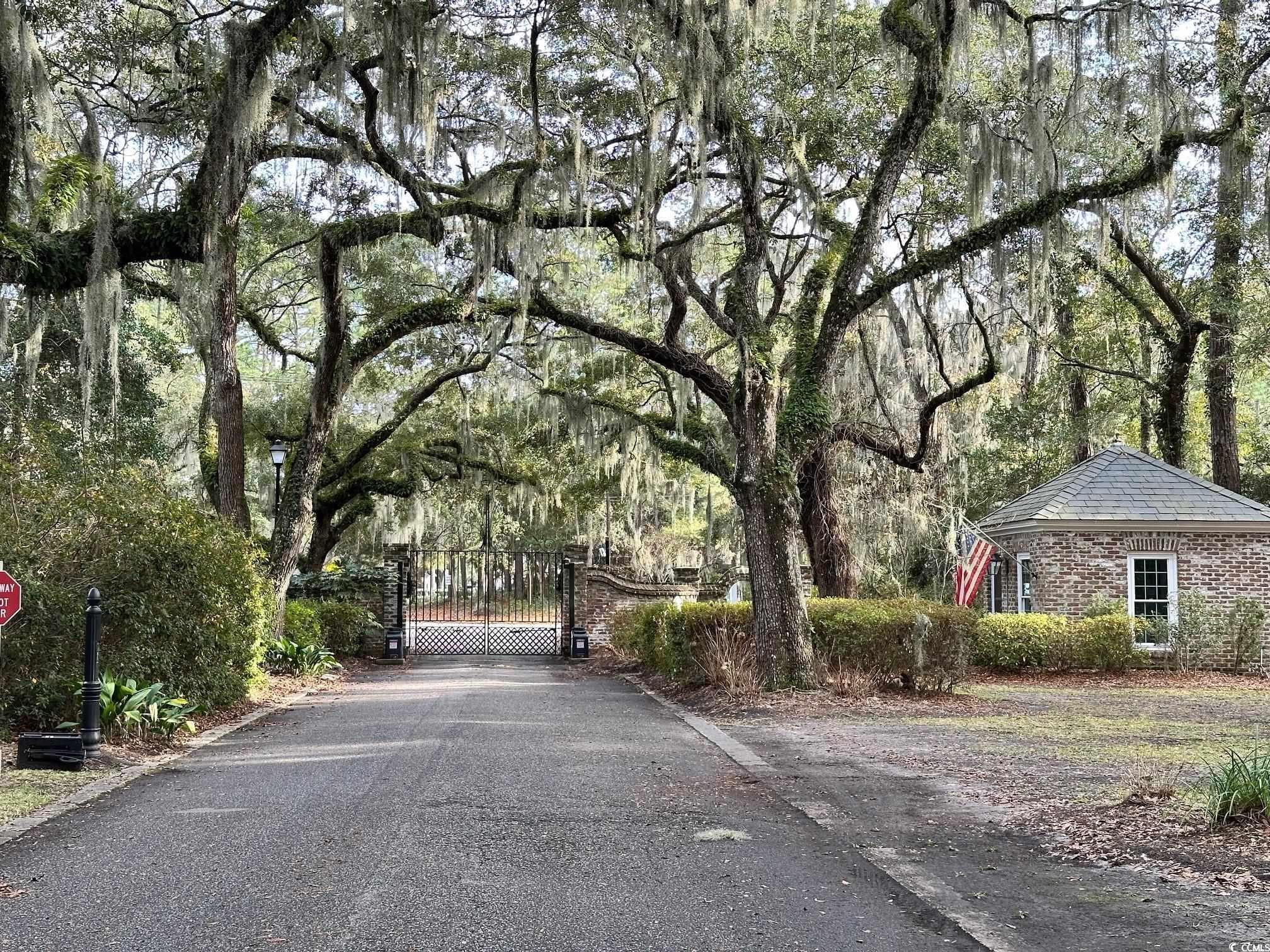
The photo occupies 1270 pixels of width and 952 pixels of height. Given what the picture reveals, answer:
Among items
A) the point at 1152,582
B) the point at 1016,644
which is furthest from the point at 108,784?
the point at 1152,582

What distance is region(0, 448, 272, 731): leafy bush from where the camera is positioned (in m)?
8.88

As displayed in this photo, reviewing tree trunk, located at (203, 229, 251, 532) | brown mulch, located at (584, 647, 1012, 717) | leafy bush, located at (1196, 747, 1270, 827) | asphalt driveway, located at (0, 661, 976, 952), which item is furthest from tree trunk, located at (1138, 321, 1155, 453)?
asphalt driveway, located at (0, 661, 976, 952)

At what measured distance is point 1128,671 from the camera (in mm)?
18031

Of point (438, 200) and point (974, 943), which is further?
point (438, 200)

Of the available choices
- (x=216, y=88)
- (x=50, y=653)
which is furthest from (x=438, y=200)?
(x=50, y=653)

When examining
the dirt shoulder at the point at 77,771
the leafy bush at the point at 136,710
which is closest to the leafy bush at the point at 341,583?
the dirt shoulder at the point at 77,771

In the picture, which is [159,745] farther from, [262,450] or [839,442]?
[262,450]

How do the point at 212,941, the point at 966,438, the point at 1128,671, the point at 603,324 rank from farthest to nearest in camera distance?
1. the point at 966,438
2. the point at 1128,671
3. the point at 603,324
4. the point at 212,941

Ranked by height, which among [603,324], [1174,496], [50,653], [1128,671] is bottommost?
[1128,671]

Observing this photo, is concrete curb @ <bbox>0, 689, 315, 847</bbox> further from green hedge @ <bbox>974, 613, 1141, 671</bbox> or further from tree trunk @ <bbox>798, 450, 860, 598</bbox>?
green hedge @ <bbox>974, 613, 1141, 671</bbox>

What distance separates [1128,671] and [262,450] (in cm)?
1890

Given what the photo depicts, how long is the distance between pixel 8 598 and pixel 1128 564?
1750 centimetres

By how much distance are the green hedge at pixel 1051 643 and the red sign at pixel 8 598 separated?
46.4ft

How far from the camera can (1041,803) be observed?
684 cm
